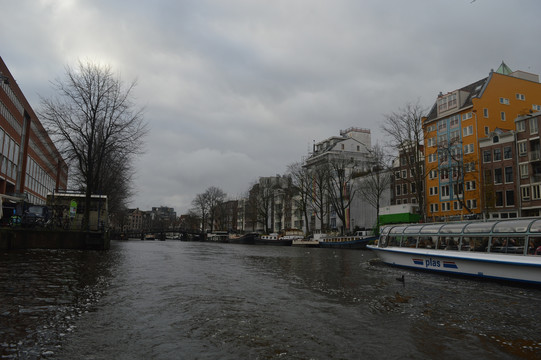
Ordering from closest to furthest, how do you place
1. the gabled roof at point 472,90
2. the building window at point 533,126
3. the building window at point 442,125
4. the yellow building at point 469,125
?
the building window at point 533,126, the yellow building at point 469,125, the gabled roof at point 472,90, the building window at point 442,125

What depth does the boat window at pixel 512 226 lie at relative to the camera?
17.5m

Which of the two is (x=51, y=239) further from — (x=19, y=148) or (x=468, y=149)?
(x=468, y=149)

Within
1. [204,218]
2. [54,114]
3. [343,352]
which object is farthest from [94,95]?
[204,218]

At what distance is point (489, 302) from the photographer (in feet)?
44.2

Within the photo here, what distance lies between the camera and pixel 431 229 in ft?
76.8

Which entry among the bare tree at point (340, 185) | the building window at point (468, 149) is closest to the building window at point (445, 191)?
the building window at point (468, 149)

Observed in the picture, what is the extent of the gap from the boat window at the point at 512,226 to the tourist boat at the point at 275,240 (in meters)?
61.1

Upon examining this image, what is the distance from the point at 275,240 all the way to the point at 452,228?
211ft

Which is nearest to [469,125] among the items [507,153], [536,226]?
[507,153]

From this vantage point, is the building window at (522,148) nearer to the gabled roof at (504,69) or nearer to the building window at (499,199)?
the building window at (499,199)

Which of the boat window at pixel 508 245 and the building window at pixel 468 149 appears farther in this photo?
the building window at pixel 468 149

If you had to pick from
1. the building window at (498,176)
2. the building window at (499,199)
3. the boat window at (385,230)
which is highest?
the building window at (498,176)

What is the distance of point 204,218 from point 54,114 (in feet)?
323

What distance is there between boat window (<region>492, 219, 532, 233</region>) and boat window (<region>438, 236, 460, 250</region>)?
264 centimetres
